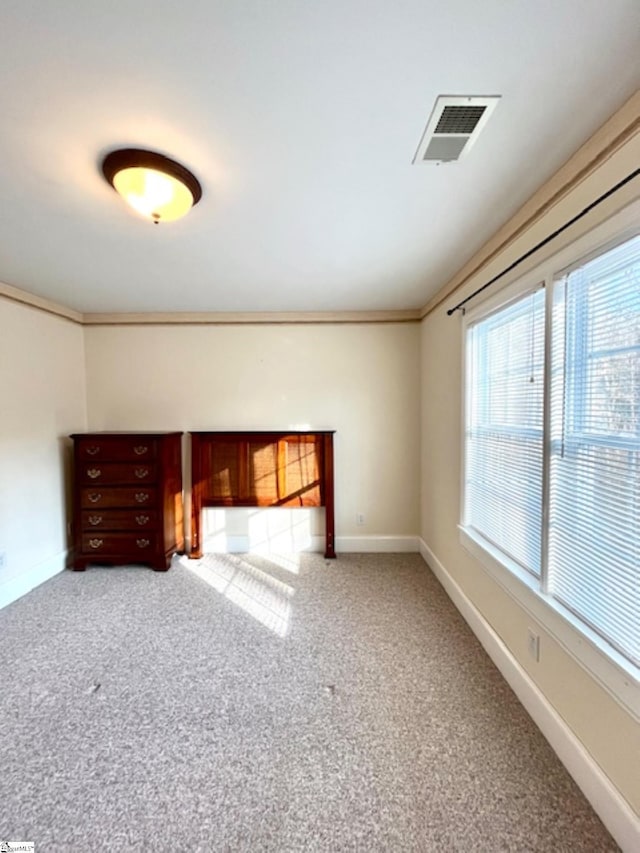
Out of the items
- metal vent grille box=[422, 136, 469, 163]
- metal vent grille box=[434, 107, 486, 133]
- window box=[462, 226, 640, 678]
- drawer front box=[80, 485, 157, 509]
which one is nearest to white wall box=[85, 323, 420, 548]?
drawer front box=[80, 485, 157, 509]

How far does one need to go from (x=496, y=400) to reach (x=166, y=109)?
2.03 meters

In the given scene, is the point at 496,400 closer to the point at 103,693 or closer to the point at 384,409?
the point at 384,409

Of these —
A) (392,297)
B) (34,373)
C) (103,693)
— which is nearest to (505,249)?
(392,297)

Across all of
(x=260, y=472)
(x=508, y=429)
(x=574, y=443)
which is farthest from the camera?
(x=260, y=472)

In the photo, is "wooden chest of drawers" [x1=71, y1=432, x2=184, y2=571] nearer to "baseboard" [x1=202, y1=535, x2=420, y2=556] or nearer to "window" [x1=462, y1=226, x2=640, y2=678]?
"baseboard" [x1=202, y1=535, x2=420, y2=556]

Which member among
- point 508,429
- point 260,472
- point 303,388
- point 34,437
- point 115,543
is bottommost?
point 115,543

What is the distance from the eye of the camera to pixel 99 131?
1252mm

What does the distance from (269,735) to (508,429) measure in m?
1.88

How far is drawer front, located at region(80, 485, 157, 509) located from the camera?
3.26 metres

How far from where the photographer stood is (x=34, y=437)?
3.06 metres

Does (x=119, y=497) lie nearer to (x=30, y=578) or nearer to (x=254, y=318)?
(x=30, y=578)

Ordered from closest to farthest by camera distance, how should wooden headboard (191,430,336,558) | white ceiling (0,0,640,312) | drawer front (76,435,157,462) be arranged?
1. white ceiling (0,0,640,312)
2. drawer front (76,435,157,462)
3. wooden headboard (191,430,336,558)

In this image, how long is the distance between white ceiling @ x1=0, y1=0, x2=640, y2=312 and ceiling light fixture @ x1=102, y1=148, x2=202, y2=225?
40 mm

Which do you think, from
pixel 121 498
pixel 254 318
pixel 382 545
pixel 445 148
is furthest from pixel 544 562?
pixel 121 498
